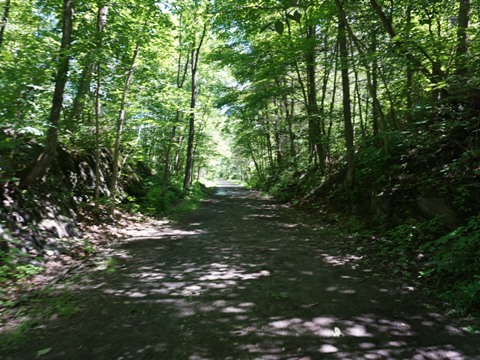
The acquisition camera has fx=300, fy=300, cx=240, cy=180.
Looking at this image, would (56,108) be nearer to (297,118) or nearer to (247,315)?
(247,315)

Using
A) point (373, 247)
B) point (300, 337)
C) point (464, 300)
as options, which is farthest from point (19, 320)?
point (373, 247)

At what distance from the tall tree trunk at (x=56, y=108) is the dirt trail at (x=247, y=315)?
2.85 metres

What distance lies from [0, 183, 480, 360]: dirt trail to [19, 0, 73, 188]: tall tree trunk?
9.34 ft

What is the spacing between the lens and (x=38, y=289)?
4.54m

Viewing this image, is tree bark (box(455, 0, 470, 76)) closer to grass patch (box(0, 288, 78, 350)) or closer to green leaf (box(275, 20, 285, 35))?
green leaf (box(275, 20, 285, 35))

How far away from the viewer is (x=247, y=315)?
3639 mm

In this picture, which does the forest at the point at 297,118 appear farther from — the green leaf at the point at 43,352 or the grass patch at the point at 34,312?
the green leaf at the point at 43,352

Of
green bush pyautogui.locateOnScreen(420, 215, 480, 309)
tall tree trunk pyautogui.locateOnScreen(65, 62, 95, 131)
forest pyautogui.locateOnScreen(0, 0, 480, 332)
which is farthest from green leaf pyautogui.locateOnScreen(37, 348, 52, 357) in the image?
tall tree trunk pyautogui.locateOnScreen(65, 62, 95, 131)

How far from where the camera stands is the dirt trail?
2.93m

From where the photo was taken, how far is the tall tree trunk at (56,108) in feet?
21.0

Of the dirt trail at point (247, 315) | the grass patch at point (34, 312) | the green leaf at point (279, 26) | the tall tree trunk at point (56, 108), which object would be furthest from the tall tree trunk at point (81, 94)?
the green leaf at point (279, 26)

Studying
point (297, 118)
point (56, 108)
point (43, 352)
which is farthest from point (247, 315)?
point (297, 118)

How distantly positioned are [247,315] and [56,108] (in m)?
5.94

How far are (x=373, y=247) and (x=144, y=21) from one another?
868 centimetres
